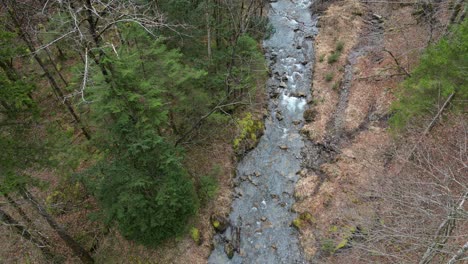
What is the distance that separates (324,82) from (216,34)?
7512mm

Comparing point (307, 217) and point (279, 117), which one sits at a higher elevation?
point (279, 117)

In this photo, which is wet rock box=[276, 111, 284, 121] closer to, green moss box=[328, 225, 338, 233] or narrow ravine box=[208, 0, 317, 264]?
→ narrow ravine box=[208, 0, 317, 264]

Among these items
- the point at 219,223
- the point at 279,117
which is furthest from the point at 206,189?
the point at 279,117

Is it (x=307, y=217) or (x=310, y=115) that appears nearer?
(x=307, y=217)

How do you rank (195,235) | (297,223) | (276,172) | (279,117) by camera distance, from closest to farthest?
(195,235)
(297,223)
(276,172)
(279,117)

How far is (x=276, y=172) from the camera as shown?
1539cm

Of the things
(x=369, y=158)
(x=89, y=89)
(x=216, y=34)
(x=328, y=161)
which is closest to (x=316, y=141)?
(x=328, y=161)

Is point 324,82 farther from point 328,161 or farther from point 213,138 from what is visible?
point 213,138

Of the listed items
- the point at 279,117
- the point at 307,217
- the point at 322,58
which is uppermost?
the point at 322,58

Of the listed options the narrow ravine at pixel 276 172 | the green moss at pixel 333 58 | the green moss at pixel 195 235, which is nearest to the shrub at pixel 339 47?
the green moss at pixel 333 58

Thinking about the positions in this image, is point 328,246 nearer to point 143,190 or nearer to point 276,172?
point 276,172

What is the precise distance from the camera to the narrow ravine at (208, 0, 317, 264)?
12.6 m

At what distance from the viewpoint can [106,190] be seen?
9.92m

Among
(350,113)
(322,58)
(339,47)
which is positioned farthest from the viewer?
(322,58)
